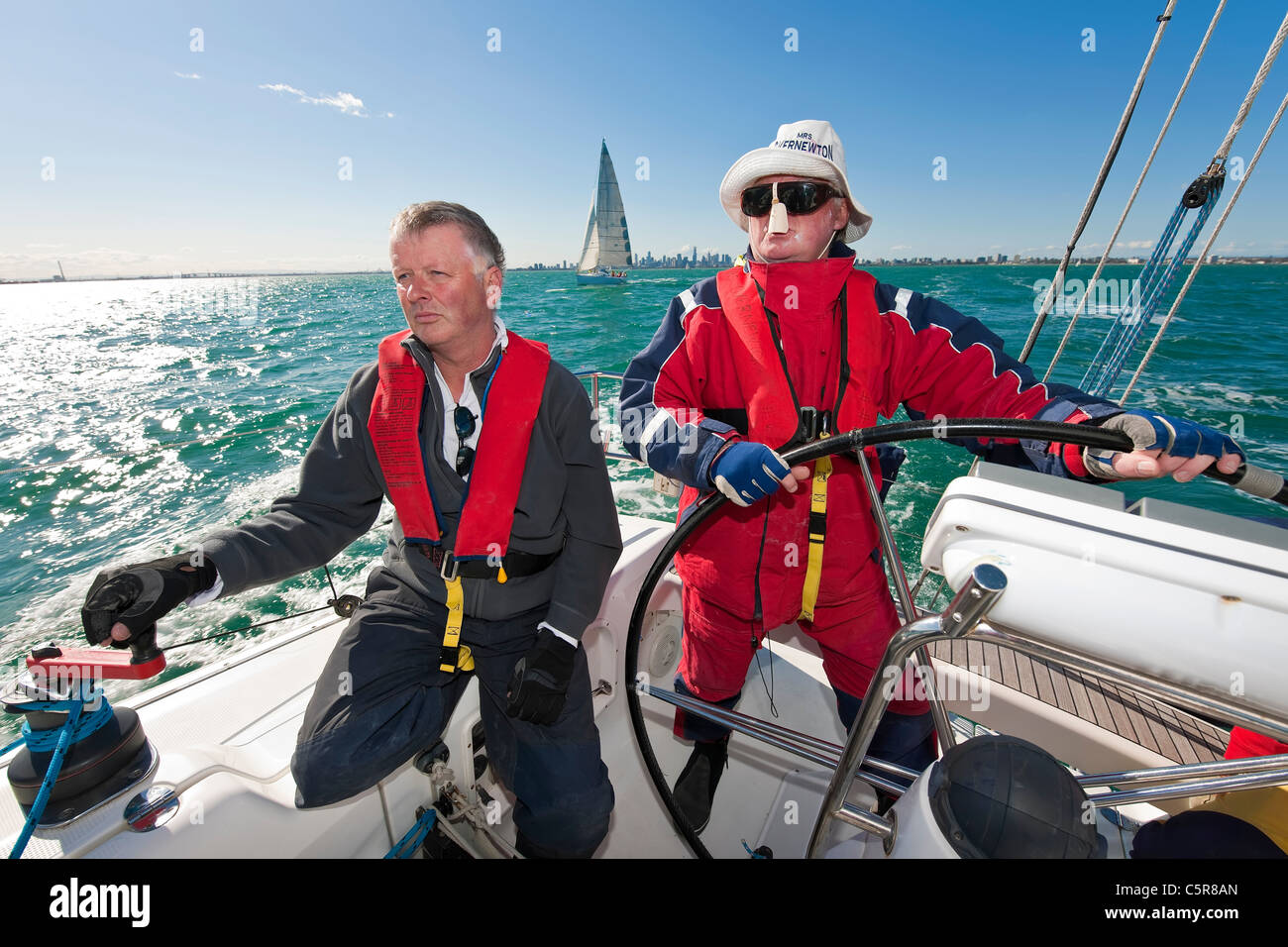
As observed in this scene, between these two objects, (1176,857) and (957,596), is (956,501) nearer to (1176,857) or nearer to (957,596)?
(957,596)

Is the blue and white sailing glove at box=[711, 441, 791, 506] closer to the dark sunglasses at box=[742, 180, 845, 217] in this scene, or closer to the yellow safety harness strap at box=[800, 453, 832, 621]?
the yellow safety harness strap at box=[800, 453, 832, 621]

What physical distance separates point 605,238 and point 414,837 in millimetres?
46063

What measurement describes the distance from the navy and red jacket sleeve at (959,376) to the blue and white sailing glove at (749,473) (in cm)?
58

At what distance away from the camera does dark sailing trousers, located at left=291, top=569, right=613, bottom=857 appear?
134 cm

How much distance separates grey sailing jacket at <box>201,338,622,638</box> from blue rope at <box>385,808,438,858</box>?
597 mm

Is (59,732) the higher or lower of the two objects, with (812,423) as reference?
lower

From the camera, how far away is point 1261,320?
20.8m

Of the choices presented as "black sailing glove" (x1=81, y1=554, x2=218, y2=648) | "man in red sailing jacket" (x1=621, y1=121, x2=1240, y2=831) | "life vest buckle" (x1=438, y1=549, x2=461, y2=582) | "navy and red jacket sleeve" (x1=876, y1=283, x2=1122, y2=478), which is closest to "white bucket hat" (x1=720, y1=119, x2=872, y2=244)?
"man in red sailing jacket" (x1=621, y1=121, x2=1240, y2=831)

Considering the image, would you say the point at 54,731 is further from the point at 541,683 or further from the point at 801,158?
the point at 801,158

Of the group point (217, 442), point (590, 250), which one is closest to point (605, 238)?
point (590, 250)

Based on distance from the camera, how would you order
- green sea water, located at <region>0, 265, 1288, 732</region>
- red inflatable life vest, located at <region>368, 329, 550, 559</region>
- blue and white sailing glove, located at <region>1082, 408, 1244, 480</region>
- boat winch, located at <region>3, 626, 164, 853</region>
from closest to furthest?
blue and white sailing glove, located at <region>1082, 408, 1244, 480</region>
boat winch, located at <region>3, 626, 164, 853</region>
red inflatable life vest, located at <region>368, 329, 550, 559</region>
green sea water, located at <region>0, 265, 1288, 732</region>

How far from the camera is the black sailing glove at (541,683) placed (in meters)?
1.43

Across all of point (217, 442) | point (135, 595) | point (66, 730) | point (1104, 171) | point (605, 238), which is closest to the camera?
point (66, 730)

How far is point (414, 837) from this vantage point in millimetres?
1556
